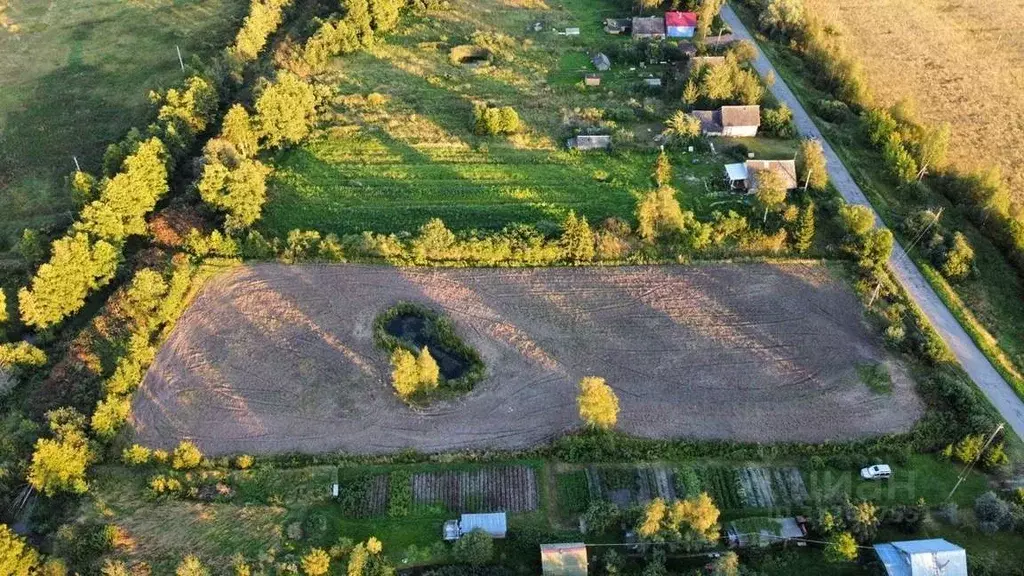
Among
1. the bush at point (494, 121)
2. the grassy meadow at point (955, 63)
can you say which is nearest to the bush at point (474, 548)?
the bush at point (494, 121)

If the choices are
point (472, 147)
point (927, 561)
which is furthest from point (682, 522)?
point (472, 147)

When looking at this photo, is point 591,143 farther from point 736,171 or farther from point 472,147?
point 736,171

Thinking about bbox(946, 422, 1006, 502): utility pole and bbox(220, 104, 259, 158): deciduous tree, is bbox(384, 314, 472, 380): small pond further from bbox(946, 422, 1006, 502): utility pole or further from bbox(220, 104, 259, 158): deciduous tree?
bbox(946, 422, 1006, 502): utility pole

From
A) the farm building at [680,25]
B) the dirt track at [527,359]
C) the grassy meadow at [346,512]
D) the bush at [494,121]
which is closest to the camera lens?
the grassy meadow at [346,512]

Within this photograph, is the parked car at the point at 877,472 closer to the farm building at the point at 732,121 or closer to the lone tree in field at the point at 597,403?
the lone tree in field at the point at 597,403

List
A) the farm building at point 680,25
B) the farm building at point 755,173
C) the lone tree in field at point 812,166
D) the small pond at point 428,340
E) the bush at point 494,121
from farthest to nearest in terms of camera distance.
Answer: the farm building at point 680,25
the bush at point 494,121
the farm building at point 755,173
the lone tree in field at point 812,166
the small pond at point 428,340
